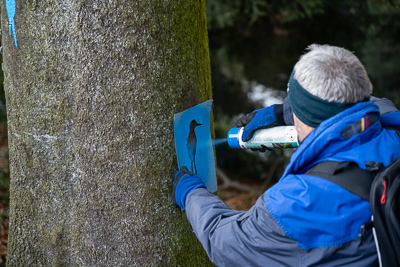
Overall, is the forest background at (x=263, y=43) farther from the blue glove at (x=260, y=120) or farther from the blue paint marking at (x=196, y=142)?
the blue paint marking at (x=196, y=142)

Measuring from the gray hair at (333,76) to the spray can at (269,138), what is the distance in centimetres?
51

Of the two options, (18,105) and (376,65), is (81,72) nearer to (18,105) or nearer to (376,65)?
(18,105)

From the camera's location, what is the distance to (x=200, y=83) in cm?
229

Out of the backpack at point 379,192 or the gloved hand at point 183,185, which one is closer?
the backpack at point 379,192

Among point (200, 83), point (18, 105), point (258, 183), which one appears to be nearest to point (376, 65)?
point (258, 183)

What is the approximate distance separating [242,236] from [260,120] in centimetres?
85

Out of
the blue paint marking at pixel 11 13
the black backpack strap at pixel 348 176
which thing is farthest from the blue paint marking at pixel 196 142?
the blue paint marking at pixel 11 13

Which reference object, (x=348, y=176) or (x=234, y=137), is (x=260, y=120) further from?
(x=348, y=176)

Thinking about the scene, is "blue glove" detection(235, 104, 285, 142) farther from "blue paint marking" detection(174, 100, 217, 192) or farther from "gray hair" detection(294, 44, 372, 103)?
"gray hair" detection(294, 44, 372, 103)

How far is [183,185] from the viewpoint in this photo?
1.99 meters

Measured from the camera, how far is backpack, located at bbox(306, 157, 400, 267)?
147cm

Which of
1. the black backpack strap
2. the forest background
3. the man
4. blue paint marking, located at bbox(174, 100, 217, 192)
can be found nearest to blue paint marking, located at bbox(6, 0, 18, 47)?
blue paint marking, located at bbox(174, 100, 217, 192)

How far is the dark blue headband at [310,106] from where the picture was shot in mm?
1599

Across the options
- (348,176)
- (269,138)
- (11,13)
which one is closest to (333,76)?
(348,176)
